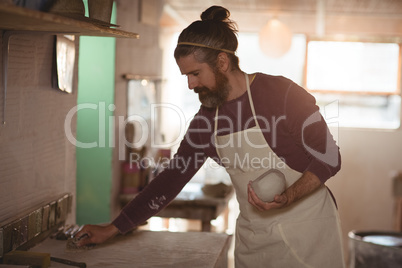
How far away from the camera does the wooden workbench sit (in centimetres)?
202

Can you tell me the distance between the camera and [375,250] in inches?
160

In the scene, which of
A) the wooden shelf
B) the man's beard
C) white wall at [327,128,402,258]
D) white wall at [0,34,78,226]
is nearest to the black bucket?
white wall at [327,128,402,258]

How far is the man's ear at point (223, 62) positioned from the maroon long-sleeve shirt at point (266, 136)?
5.4 inches

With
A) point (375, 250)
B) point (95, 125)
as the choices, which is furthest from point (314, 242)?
point (375, 250)

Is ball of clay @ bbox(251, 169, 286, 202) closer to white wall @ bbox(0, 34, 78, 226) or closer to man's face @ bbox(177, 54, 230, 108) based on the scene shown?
man's face @ bbox(177, 54, 230, 108)

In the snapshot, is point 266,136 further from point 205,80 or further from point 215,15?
point 215,15

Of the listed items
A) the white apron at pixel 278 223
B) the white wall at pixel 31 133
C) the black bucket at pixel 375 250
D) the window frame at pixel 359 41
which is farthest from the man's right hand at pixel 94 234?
the window frame at pixel 359 41

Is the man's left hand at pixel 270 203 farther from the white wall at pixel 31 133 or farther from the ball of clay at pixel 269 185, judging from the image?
the white wall at pixel 31 133

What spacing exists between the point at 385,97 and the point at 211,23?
484cm

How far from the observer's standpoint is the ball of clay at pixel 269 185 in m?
1.99

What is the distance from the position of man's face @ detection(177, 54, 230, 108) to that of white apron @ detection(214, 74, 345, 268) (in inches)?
4.8

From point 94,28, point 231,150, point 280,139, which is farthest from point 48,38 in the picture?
point 280,139

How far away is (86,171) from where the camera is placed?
147 inches

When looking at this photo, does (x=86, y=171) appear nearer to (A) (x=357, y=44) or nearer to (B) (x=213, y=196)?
(B) (x=213, y=196)
